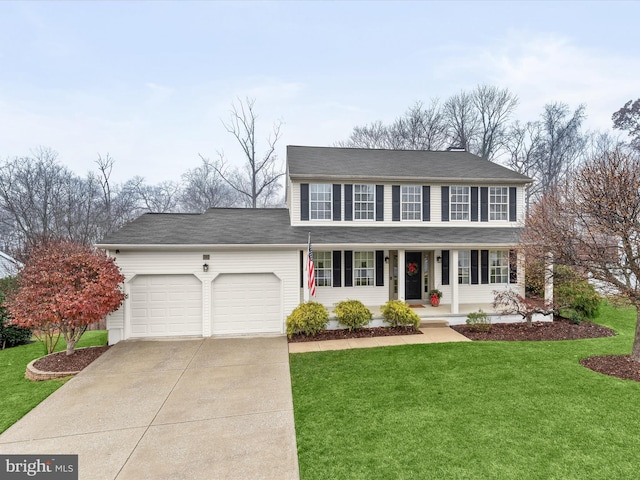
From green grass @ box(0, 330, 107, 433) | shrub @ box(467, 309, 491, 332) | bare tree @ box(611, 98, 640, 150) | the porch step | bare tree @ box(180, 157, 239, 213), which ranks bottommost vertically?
green grass @ box(0, 330, 107, 433)

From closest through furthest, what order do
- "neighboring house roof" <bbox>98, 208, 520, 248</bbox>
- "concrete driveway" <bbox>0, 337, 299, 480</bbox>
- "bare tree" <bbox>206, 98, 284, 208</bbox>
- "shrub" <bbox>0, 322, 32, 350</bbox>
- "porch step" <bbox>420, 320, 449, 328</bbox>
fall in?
"concrete driveway" <bbox>0, 337, 299, 480</bbox>
"neighboring house roof" <bbox>98, 208, 520, 248</bbox>
"shrub" <bbox>0, 322, 32, 350</bbox>
"porch step" <bbox>420, 320, 449, 328</bbox>
"bare tree" <bbox>206, 98, 284, 208</bbox>

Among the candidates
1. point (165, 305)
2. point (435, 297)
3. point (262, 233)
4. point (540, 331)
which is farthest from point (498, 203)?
point (165, 305)

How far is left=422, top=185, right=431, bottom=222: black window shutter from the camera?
1227 cm

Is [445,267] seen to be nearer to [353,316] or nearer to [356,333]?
[353,316]

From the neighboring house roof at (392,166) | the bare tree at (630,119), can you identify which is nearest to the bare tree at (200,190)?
the neighboring house roof at (392,166)

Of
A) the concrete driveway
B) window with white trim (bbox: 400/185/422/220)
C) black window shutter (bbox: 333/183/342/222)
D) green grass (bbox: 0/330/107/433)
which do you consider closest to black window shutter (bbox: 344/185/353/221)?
black window shutter (bbox: 333/183/342/222)

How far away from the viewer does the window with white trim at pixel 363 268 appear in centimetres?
1154

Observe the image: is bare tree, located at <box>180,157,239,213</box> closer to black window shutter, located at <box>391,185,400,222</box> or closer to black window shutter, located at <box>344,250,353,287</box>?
black window shutter, located at <box>344,250,353,287</box>

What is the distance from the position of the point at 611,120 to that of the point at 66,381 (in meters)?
34.0

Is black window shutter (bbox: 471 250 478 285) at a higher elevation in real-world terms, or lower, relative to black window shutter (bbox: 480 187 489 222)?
lower

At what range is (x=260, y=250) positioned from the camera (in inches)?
374

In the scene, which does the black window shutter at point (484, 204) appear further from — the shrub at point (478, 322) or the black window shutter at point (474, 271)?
the shrub at point (478, 322)

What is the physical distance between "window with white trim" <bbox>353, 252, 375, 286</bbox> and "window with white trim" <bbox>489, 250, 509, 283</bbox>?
194 inches

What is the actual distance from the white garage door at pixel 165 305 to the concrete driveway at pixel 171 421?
1.72 metres
